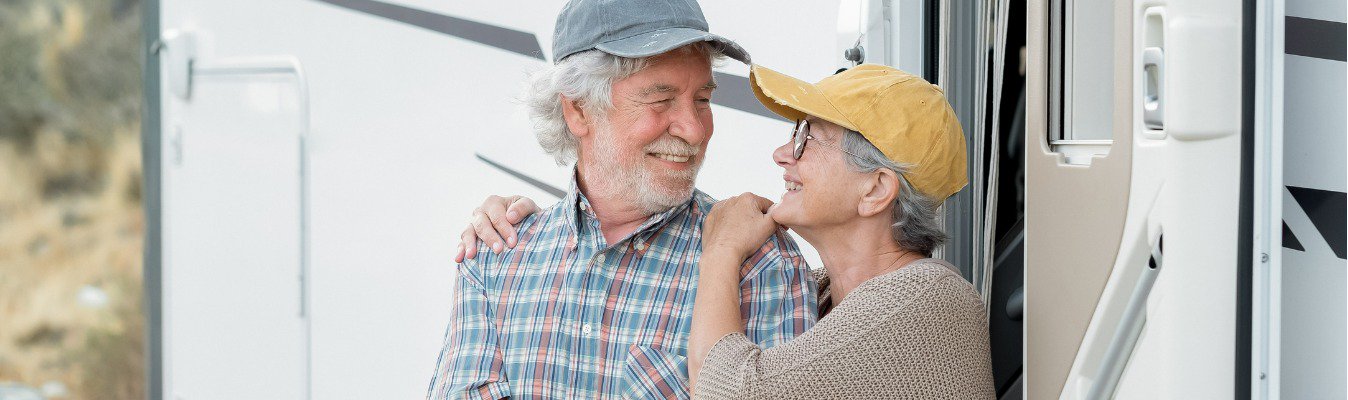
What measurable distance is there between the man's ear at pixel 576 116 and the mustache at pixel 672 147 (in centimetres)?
14

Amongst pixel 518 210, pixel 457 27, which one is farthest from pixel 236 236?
pixel 518 210

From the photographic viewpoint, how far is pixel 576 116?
77.7 inches

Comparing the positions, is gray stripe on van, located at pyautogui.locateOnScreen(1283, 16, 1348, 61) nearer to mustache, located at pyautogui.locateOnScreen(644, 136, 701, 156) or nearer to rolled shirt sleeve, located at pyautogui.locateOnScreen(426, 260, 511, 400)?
mustache, located at pyautogui.locateOnScreen(644, 136, 701, 156)

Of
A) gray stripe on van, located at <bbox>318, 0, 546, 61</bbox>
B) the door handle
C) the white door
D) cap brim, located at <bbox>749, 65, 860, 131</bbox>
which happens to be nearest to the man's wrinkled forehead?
cap brim, located at <bbox>749, 65, 860, 131</bbox>

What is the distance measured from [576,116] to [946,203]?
723mm

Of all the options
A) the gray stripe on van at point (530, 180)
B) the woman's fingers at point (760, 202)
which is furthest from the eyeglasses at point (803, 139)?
the gray stripe on van at point (530, 180)

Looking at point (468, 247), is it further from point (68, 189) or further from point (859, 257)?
point (68, 189)

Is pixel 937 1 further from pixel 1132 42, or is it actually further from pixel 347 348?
pixel 347 348

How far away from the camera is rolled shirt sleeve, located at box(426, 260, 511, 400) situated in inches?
69.1

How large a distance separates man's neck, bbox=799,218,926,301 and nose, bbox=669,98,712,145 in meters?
0.24

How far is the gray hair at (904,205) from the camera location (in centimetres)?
174

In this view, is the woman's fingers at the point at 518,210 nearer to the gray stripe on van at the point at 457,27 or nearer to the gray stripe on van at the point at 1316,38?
the gray stripe on van at the point at 457,27

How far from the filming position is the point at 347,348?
3480mm

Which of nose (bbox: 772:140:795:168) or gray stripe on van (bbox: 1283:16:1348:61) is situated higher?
gray stripe on van (bbox: 1283:16:1348:61)
